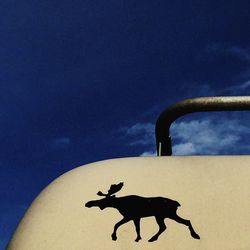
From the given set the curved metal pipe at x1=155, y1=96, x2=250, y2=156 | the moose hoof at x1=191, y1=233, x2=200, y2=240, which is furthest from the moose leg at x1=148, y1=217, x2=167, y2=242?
the curved metal pipe at x1=155, y1=96, x2=250, y2=156

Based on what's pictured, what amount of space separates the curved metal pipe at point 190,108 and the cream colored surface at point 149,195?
46 centimetres

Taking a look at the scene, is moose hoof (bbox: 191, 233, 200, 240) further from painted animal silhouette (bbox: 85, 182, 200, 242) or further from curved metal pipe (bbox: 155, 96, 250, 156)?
curved metal pipe (bbox: 155, 96, 250, 156)

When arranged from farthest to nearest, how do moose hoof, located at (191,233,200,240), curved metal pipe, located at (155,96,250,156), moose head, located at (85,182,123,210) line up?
curved metal pipe, located at (155,96,250,156) < moose head, located at (85,182,123,210) < moose hoof, located at (191,233,200,240)

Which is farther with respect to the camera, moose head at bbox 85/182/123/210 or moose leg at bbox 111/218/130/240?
moose head at bbox 85/182/123/210

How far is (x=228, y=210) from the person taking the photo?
1637 mm

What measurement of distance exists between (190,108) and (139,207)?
0.83 meters

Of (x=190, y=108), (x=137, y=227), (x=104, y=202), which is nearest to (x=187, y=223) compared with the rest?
(x=137, y=227)

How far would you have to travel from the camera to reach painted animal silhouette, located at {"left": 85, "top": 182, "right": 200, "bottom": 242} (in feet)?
5.34

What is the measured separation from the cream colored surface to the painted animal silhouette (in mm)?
17

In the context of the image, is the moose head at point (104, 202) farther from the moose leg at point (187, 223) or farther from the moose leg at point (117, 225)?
the moose leg at point (187, 223)

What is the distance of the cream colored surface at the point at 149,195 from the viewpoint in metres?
1.55

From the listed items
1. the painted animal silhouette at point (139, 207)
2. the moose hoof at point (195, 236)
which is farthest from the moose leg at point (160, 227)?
the moose hoof at point (195, 236)

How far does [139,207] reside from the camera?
5.56 ft

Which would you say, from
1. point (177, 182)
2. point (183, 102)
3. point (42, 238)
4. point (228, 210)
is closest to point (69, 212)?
point (42, 238)
